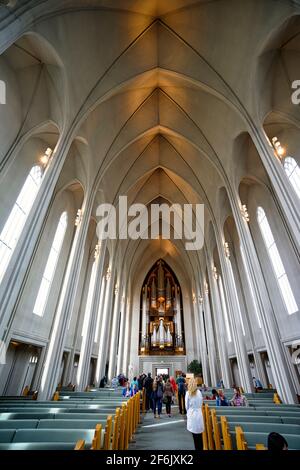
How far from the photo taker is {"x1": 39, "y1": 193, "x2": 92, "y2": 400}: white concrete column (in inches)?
322

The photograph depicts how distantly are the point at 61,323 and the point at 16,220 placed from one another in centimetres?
453

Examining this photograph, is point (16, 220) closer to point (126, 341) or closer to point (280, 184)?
point (280, 184)

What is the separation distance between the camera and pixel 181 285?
28125 mm

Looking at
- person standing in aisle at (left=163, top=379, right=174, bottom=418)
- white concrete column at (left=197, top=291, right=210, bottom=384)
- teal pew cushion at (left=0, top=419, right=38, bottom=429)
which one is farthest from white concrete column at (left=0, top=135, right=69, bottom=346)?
white concrete column at (left=197, top=291, right=210, bottom=384)

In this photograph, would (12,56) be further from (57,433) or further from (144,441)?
(144,441)

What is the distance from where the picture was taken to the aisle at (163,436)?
16.0ft

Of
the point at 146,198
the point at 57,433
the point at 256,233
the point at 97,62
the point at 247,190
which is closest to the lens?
the point at 57,433

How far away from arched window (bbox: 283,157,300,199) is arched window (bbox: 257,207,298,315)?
10.5 ft

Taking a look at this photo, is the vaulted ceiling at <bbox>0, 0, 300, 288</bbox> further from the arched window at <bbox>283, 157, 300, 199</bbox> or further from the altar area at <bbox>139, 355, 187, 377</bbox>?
the altar area at <bbox>139, 355, 187, 377</bbox>

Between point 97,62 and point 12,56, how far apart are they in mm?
3555

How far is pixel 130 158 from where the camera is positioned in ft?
53.5

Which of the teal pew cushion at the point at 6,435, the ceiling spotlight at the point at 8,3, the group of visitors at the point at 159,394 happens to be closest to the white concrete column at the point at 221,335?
the group of visitors at the point at 159,394

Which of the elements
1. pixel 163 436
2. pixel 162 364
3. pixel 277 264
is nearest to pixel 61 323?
pixel 163 436
